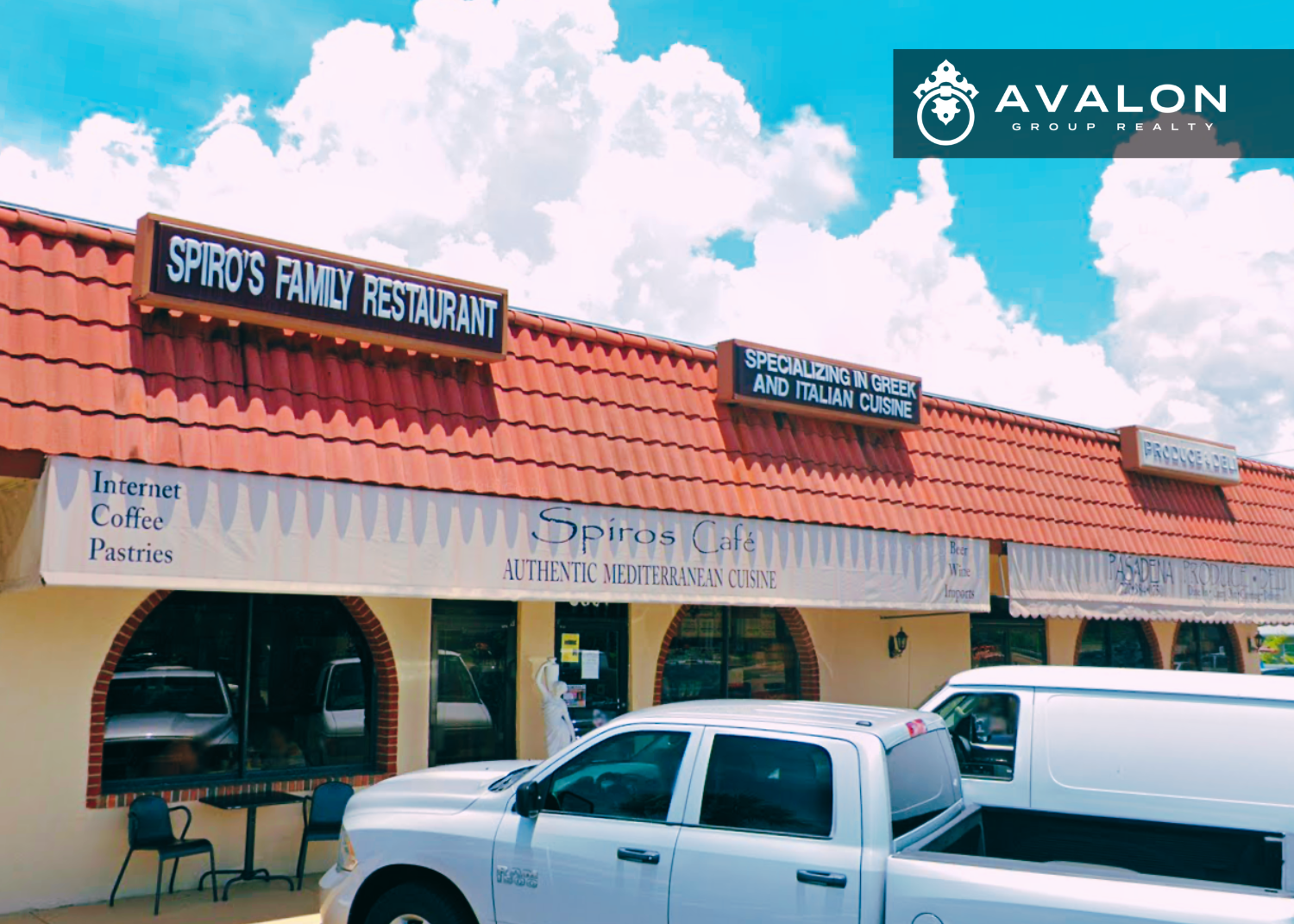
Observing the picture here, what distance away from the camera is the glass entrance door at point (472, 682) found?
434 inches

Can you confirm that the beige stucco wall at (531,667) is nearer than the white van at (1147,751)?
No

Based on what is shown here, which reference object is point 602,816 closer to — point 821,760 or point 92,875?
point 821,760

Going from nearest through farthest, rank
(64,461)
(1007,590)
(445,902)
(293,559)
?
1. (445,902)
2. (64,461)
3. (293,559)
4. (1007,590)

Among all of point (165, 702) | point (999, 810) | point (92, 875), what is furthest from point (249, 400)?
point (999, 810)

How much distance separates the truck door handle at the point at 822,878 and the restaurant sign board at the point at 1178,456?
45.9 feet

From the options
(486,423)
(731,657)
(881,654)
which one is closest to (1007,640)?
(881,654)

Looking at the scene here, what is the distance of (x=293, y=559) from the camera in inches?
336

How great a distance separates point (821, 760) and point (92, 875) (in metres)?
6.20

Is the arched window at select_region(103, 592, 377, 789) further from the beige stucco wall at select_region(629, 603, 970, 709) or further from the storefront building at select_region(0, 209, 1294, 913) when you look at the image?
the beige stucco wall at select_region(629, 603, 970, 709)

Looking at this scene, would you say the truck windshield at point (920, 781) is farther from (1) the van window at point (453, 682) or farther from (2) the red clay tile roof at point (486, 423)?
(1) the van window at point (453, 682)

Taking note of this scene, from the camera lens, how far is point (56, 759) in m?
8.73

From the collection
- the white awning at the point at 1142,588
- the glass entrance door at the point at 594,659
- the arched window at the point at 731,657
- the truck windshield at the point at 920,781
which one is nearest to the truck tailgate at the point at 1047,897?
the truck windshield at the point at 920,781

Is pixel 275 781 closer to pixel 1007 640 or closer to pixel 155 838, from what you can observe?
pixel 155 838

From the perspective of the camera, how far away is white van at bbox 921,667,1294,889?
700 cm
